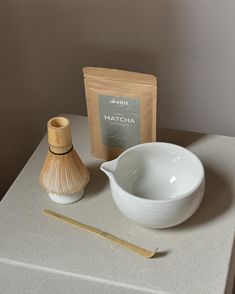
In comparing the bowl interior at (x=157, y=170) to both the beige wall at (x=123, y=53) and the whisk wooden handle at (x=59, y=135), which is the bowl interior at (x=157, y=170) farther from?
the beige wall at (x=123, y=53)

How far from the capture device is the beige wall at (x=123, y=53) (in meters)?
1.09

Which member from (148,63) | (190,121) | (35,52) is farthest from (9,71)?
(190,121)

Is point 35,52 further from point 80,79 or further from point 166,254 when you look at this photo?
point 166,254

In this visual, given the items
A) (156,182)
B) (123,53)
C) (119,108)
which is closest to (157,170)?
(156,182)

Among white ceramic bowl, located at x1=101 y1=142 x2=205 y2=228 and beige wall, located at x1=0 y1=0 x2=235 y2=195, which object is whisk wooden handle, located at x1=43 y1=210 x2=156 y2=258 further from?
beige wall, located at x1=0 y1=0 x2=235 y2=195

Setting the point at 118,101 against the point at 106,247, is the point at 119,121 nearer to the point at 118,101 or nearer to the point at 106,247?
the point at 118,101

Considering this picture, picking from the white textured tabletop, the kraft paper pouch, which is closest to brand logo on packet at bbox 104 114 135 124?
the kraft paper pouch

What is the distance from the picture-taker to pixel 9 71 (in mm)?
1253

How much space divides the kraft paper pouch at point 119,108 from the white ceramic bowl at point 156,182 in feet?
0.14

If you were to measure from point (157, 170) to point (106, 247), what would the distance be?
0.18 metres

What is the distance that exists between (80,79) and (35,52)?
0.38ft

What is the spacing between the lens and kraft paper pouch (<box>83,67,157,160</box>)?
0.89 meters

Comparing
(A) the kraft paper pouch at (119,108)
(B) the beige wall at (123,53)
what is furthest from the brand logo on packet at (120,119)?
(B) the beige wall at (123,53)

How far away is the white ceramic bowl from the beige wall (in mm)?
302
